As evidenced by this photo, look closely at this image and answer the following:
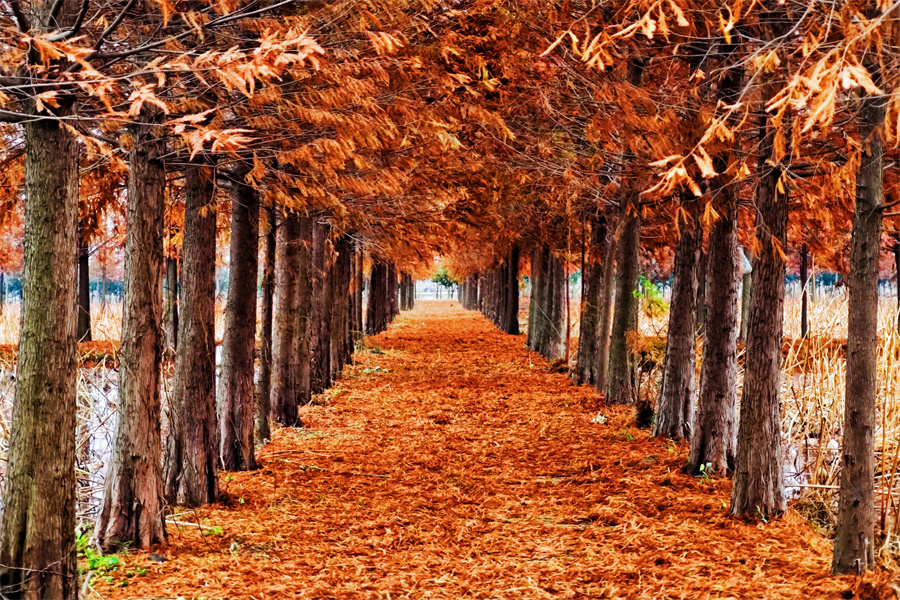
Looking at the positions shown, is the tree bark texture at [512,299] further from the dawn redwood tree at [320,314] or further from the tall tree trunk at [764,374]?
the tall tree trunk at [764,374]

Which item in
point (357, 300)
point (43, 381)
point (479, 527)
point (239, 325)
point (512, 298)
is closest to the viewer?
point (43, 381)

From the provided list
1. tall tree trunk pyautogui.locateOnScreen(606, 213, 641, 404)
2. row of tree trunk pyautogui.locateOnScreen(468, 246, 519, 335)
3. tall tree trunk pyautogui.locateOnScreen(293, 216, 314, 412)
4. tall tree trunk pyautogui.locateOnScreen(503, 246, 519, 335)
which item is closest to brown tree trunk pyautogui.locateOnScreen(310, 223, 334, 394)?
tall tree trunk pyautogui.locateOnScreen(293, 216, 314, 412)

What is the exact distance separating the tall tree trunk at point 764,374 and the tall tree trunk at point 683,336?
3.16 m

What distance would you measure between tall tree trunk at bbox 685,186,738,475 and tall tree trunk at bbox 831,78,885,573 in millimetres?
3180

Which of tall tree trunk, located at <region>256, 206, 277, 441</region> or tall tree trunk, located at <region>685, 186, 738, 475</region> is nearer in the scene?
tall tree trunk, located at <region>685, 186, 738, 475</region>

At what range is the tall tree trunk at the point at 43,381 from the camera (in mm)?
4883

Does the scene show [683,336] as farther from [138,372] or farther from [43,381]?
[43,381]

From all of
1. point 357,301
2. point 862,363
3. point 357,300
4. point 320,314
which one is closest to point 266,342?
point 320,314

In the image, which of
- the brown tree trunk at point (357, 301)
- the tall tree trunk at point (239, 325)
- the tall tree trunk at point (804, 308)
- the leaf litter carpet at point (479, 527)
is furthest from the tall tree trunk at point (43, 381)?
the brown tree trunk at point (357, 301)

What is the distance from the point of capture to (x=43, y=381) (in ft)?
16.1

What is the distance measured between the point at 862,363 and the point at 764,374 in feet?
5.45

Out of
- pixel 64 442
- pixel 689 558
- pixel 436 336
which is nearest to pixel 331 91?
pixel 64 442

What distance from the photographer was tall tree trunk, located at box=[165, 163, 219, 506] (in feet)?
25.6

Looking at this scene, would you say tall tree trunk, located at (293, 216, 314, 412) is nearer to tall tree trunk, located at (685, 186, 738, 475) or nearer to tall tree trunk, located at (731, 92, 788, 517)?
tall tree trunk, located at (685, 186, 738, 475)
